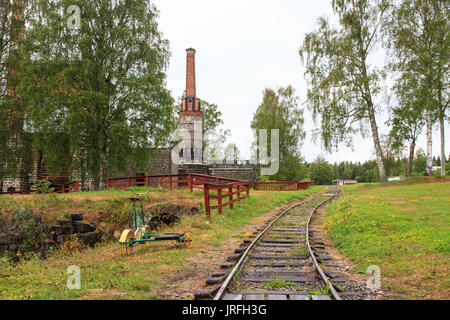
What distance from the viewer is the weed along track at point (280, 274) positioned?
4.53m

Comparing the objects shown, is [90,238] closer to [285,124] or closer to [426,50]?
[426,50]

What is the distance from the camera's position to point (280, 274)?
18.6 ft

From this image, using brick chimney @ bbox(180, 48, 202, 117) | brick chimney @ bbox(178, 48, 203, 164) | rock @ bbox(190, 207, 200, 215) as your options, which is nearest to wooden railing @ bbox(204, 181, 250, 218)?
rock @ bbox(190, 207, 200, 215)

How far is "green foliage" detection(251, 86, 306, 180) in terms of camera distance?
4197cm

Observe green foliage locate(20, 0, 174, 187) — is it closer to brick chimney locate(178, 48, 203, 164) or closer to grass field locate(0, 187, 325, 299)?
grass field locate(0, 187, 325, 299)

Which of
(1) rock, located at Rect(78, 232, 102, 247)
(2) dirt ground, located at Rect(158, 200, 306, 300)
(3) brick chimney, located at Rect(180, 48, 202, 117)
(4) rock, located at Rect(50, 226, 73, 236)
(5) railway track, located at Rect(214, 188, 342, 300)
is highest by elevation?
(3) brick chimney, located at Rect(180, 48, 202, 117)

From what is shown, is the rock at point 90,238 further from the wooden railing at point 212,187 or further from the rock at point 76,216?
the wooden railing at point 212,187

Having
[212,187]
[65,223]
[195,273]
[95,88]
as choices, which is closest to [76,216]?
[65,223]

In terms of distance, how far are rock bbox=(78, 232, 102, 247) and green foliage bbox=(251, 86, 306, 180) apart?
32.6 metres

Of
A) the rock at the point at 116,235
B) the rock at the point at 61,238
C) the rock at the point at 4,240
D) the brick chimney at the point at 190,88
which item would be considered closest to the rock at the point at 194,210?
the rock at the point at 116,235

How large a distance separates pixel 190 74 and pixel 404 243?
119 ft

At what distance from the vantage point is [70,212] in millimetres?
11703

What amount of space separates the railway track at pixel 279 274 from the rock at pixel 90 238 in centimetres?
617

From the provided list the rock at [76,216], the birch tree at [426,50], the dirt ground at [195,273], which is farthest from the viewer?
the birch tree at [426,50]
